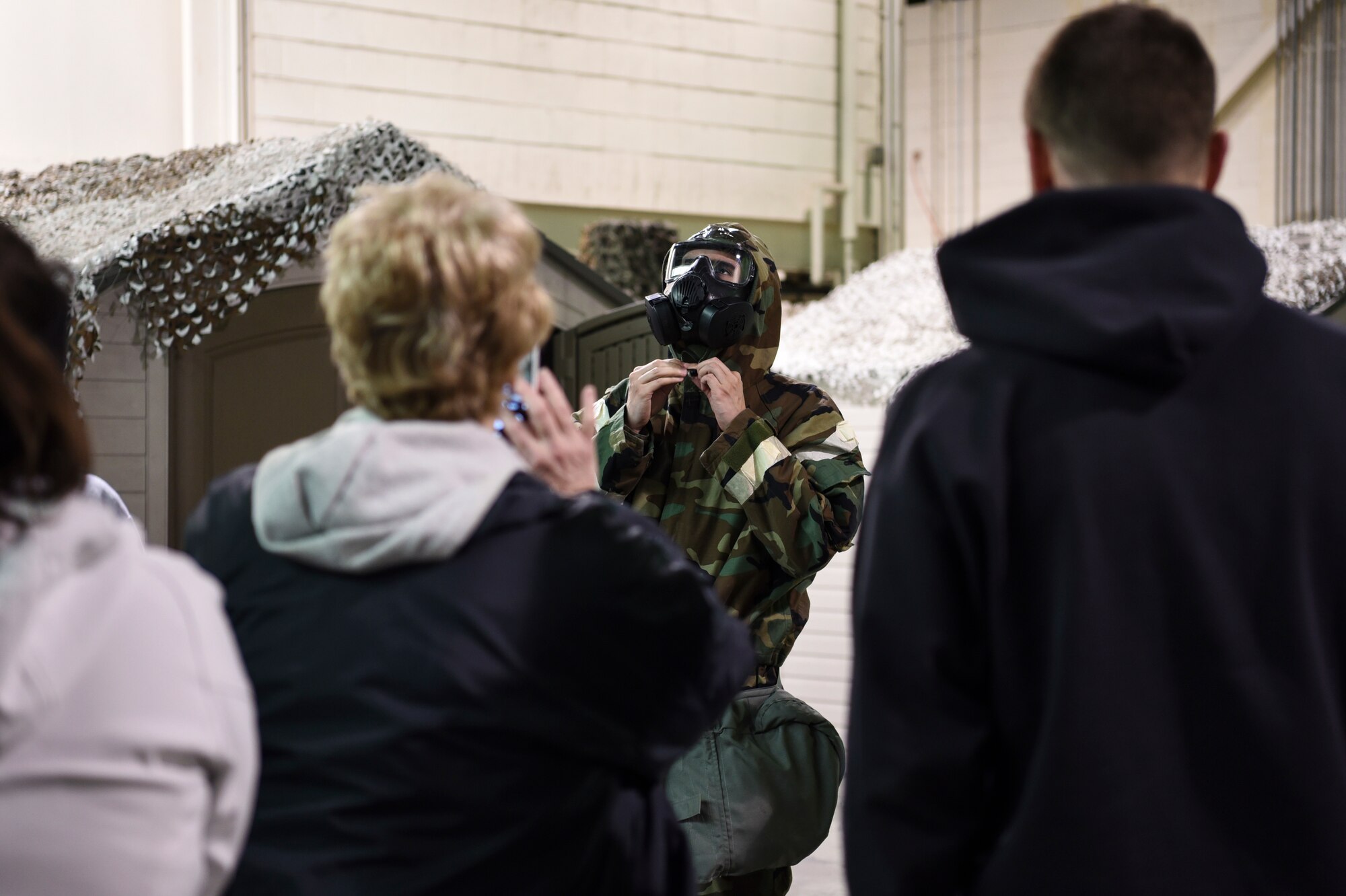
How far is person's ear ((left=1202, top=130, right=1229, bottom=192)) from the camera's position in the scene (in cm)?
137

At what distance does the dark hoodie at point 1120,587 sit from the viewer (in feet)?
4.07

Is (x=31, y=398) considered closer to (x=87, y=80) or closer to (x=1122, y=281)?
(x=1122, y=281)

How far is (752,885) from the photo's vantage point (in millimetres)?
2395

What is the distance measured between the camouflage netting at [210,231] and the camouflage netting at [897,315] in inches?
118

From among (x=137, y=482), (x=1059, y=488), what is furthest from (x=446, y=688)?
(x=137, y=482)

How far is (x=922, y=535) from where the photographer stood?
4.23 feet

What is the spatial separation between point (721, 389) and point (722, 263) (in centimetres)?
29

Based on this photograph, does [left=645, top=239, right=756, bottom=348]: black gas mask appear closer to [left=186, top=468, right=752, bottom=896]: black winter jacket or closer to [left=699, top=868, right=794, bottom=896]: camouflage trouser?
[left=699, top=868, right=794, bottom=896]: camouflage trouser

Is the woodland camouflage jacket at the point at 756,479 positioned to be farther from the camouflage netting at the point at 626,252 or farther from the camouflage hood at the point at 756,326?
the camouflage netting at the point at 626,252

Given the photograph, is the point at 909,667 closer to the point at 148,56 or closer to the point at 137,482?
the point at 137,482

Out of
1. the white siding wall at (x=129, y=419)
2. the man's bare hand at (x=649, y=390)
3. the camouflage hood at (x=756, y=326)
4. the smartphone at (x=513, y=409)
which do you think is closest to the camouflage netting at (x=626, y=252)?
the white siding wall at (x=129, y=419)

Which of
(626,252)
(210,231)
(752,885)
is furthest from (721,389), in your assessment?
(626,252)

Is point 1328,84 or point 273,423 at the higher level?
point 1328,84

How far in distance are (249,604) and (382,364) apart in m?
0.29
